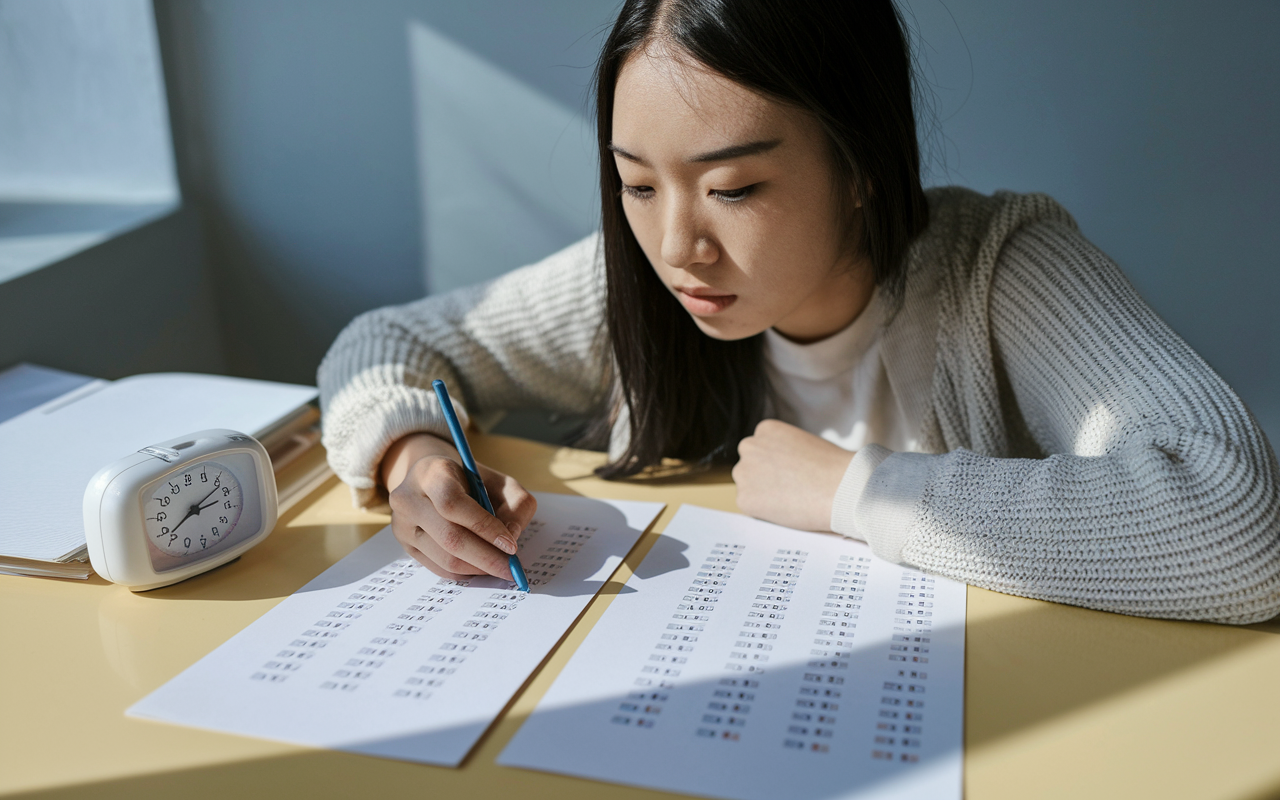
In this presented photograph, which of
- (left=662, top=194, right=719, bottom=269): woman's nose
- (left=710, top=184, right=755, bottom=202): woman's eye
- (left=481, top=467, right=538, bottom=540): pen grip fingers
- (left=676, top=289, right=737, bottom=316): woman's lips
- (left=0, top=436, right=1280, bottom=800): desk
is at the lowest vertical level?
(left=0, top=436, right=1280, bottom=800): desk

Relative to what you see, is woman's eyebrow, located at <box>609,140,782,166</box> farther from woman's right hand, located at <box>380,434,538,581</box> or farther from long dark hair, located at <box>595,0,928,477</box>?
woman's right hand, located at <box>380,434,538,581</box>

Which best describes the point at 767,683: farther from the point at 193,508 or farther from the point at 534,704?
the point at 193,508

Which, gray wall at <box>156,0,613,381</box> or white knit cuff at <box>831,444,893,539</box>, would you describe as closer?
white knit cuff at <box>831,444,893,539</box>

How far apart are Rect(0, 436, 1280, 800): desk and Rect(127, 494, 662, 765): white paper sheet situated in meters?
0.01

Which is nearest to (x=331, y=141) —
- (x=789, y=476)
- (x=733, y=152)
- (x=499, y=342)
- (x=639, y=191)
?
(x=499, y=342)

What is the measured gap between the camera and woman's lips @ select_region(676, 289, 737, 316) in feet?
3.14

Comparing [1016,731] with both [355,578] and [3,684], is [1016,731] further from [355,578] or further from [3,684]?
[3,684]

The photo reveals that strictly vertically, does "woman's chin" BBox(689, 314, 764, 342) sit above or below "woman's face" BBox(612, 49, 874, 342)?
below

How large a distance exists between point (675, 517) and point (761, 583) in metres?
0.17

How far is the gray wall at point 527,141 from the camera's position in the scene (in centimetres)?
126

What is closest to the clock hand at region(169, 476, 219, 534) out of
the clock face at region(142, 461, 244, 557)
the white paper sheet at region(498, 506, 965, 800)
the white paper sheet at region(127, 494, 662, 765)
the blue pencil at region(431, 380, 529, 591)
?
the clock face at region(142, 461, 244, 557)

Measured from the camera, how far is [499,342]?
1253 millimetres

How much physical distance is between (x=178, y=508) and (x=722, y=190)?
1.87 ft

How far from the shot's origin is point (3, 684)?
69cm
